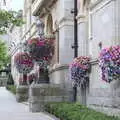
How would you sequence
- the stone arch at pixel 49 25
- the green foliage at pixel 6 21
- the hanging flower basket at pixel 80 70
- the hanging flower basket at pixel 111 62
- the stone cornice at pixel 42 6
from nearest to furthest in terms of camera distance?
the hanging flower basket at pixel 111 62 → the green foliage at pixel 6 21 → the hanging flower basket at pixel 80 70 → the stone cornice at pixel 42 6 → the stone arch at pixel 49 25

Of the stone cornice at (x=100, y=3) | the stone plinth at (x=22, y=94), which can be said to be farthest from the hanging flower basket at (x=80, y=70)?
the stone plinth at (x=22, y=94)

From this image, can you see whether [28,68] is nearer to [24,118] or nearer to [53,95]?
[53,95]

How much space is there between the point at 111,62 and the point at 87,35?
823cm

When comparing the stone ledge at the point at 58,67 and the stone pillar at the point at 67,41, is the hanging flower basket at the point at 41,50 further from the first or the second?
the stone pillar at the point at 67,41

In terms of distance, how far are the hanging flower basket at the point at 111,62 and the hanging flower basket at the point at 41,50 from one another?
12270mm

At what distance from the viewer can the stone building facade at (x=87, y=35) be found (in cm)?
1725

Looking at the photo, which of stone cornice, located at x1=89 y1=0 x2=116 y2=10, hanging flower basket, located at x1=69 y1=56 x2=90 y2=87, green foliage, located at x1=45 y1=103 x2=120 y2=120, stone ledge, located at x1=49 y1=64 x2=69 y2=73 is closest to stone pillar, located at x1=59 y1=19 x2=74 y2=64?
stone ledge, located at x1=49 y1=64 x2=69 y2=73

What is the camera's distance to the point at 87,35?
23188mm

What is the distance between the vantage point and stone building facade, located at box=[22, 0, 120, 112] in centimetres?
1725

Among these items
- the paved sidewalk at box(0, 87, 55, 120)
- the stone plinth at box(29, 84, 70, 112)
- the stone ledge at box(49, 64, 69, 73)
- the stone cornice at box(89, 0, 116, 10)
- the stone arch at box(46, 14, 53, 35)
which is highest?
the stone arch at box(46, 14, 53, 35)

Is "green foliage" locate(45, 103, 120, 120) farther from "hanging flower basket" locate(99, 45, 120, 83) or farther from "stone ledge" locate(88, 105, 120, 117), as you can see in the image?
"hanging flower basket" locate(99, 45, 120, 83)

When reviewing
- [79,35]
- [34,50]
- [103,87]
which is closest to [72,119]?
[103,87]

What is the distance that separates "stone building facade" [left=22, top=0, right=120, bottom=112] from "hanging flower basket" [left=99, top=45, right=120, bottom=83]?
44.8 inches

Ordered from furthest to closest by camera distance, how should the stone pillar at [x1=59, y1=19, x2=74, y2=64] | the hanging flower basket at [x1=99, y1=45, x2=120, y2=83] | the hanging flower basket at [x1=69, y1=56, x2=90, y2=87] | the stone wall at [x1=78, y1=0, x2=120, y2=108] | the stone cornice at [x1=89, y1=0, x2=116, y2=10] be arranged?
the stone pillar at [x1=59, y1=19, x2=74, y2=64]
the hanging flower basket at [x1=69, y1=56, x2=90, y2=87]
the stone cornice at [x1=89, y1=0, x2=116, y2=10]
the stone wall at [x1=78, y1=0, x2=120, y2=108]
the hanging flower basket at [x1=99, y1=45, x2=120, y2=83]
